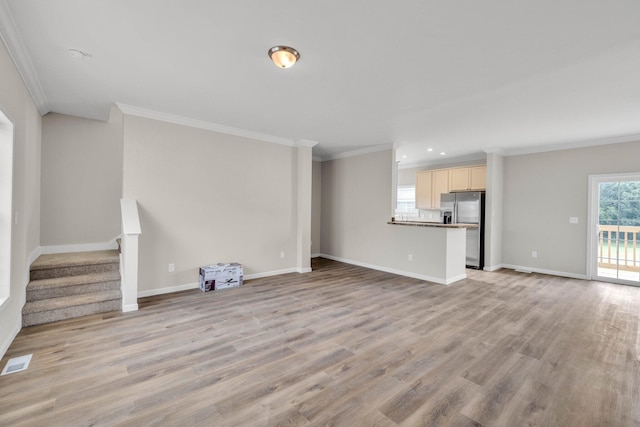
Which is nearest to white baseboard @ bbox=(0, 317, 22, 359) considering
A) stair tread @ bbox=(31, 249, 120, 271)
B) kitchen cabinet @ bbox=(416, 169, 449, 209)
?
stair tread @ bbox=(31, 249, 120, 271)

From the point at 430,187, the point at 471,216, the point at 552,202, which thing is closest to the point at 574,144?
the point at 552,202

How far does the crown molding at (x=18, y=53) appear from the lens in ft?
6.49

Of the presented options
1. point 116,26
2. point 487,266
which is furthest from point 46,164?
point 487,266

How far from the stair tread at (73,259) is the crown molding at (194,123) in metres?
1.98

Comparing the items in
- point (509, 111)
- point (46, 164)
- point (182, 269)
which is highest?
point (509, 111)

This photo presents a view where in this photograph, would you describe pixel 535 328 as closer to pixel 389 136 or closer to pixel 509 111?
pixel 509 111

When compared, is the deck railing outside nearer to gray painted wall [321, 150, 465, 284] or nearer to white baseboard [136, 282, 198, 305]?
gray painted wall [321, 150, 465, 284]

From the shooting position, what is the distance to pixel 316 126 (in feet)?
14.9

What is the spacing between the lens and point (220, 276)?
4316 mm

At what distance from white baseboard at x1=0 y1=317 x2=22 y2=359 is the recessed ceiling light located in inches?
98.7

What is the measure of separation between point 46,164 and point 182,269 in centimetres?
246

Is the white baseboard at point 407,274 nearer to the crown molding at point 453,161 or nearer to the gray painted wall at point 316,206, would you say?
the gray painted wall at point 316,206

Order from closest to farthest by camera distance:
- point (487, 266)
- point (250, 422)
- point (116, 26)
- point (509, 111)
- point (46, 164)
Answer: point (250, 422) < point (116, 26) < point (509, 111) < point (46, 164) < point (487, 266)

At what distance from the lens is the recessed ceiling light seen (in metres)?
2.40
